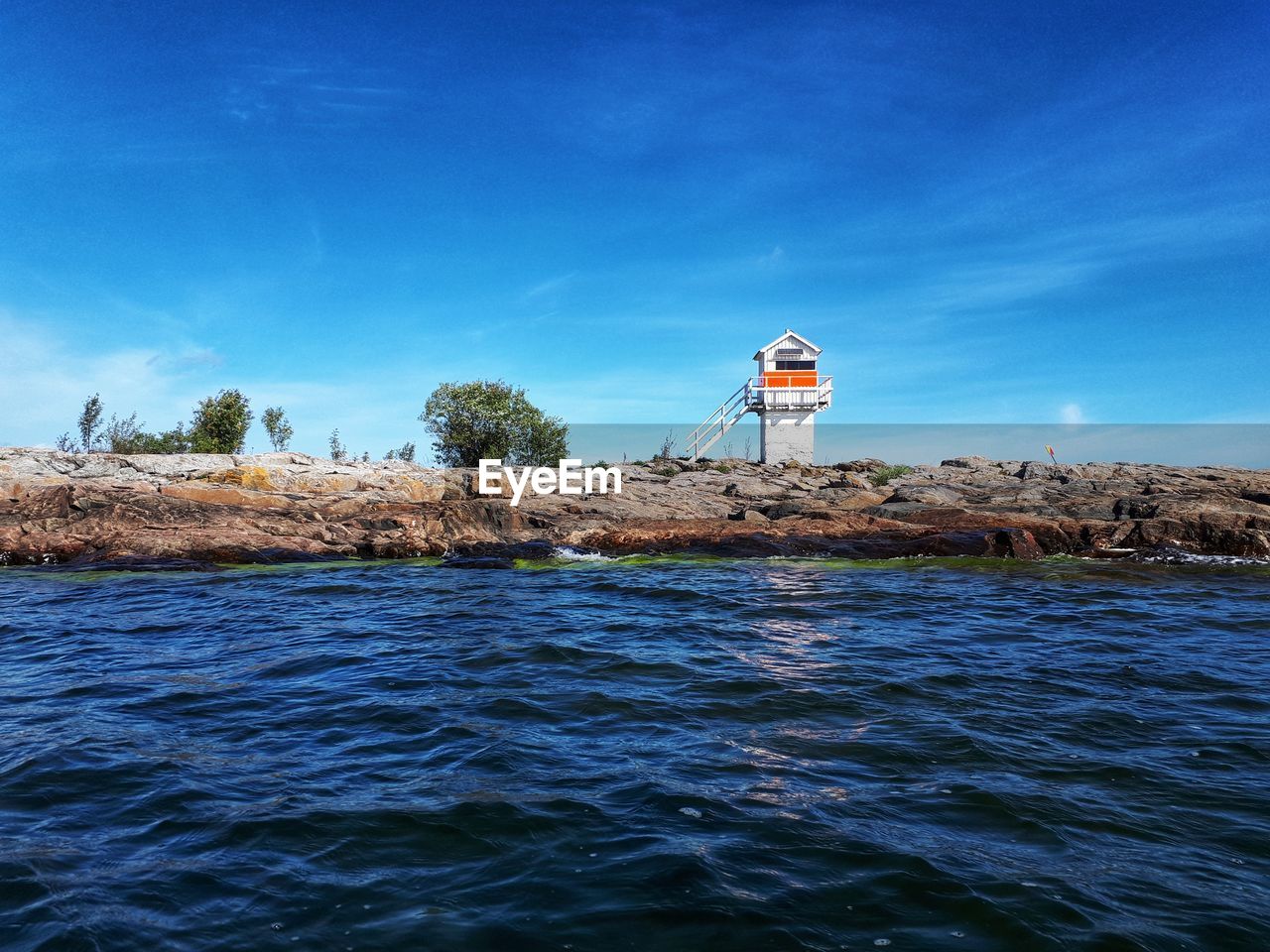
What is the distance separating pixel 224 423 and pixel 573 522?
37.0m

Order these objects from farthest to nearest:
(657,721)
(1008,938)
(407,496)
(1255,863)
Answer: (407,496) → (657,721) → (1255,863) → (1008,938)

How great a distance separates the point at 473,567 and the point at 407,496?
13957mm

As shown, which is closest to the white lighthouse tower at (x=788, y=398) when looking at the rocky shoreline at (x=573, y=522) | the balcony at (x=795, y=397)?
the balcony at (x=795, y=397)

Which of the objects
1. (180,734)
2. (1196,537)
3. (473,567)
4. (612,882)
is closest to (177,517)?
(473,567)

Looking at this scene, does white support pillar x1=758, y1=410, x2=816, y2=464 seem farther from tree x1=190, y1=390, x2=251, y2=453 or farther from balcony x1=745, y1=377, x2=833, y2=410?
tree x1=190, y1=390, x2=251, y2=453

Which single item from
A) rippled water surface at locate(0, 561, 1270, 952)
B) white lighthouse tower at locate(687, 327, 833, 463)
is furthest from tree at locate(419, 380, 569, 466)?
rippled water surface at locate(0, 561, 1270, 952)

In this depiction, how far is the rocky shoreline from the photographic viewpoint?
63.6 ft

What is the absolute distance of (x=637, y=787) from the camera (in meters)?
5.18

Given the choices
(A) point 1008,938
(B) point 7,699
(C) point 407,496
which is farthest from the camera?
(C) point 407,496

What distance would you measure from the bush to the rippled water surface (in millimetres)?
30136

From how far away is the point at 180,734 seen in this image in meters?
6.30

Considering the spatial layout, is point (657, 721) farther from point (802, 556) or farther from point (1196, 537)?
point (1196, 537)

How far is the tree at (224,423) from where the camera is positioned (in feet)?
162

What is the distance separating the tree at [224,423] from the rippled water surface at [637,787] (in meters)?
43.3
